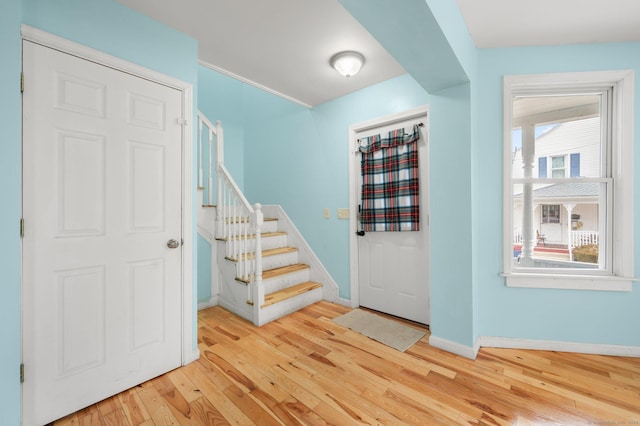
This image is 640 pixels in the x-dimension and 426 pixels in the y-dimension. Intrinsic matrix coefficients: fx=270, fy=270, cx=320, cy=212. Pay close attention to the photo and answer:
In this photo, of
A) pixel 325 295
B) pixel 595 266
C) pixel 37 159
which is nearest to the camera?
pixel 37 159

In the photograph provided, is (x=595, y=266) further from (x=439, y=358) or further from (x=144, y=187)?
(x=144, y=187)

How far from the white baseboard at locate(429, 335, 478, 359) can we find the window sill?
62cm

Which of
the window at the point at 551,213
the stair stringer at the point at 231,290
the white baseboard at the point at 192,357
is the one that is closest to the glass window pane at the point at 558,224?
the window at the point at 551,213

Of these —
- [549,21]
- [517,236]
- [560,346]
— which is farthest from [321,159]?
[560,346]

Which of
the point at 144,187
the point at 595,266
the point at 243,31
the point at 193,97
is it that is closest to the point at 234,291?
the point at 144,187

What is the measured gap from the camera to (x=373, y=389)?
1.73 m

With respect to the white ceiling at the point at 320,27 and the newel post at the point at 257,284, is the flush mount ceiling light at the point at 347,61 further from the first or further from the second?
the newel post at the point at 257,284

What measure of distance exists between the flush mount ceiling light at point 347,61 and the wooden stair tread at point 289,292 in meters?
2.28

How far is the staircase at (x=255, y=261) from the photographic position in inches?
109

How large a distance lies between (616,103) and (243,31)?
2899mm

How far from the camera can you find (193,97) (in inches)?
81.1

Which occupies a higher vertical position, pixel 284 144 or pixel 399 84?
pixel 399 84

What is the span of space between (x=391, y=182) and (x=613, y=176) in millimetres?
1692

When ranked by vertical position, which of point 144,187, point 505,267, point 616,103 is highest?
point 616,103
